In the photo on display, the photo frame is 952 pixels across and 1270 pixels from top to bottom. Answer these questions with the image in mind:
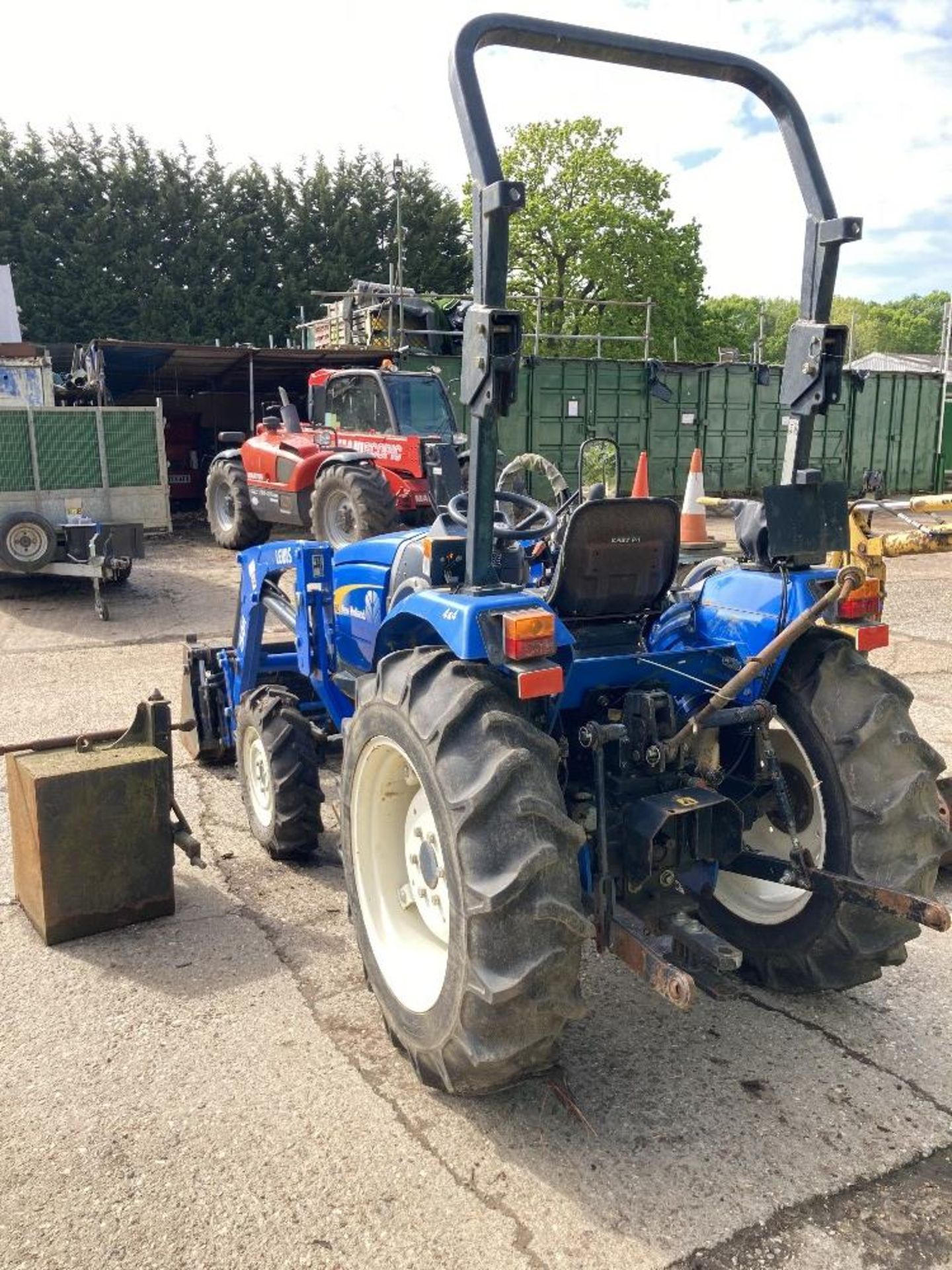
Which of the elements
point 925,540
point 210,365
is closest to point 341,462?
point 210,365

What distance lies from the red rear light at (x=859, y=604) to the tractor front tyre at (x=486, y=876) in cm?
101

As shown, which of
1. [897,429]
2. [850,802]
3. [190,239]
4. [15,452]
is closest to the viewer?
[850,802]

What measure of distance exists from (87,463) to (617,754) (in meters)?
8.70

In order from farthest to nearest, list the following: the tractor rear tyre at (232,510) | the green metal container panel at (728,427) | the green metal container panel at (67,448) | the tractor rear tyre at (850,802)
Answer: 1. the green metal container panel at (728,427)
2. the tractor rear tyre at (232,510)
3. the green metal container panel at (67,448)
4. the tractor rear tyre at (850,802)

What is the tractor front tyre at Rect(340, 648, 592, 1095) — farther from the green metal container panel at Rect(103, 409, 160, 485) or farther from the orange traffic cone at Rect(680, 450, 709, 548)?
the green metal container panel at Rect(103, 409, 160, 485)

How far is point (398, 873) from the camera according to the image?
3123 millimetres

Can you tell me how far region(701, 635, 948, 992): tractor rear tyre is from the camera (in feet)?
9.71

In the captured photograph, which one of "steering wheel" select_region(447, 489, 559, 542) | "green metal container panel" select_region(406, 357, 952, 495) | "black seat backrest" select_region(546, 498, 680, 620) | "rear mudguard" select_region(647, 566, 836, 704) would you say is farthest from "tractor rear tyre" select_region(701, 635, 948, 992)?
"green metal container panel" select_region(406, 357, 952, 495)

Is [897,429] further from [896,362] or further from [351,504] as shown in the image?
[896,362]

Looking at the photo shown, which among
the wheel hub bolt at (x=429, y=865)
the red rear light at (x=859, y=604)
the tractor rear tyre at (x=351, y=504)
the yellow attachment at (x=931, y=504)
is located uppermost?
the yellow attachment at (x=931, y=504)

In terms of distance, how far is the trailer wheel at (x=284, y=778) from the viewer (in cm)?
423

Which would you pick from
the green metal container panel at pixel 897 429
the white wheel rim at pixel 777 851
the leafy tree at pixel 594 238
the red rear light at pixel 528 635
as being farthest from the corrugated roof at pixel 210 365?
the leafy tree at pixel 594 238

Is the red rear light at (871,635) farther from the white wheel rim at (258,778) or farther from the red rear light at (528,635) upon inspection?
the white wheel rim at (258,778)

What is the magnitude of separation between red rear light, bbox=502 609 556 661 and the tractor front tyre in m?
0.13
